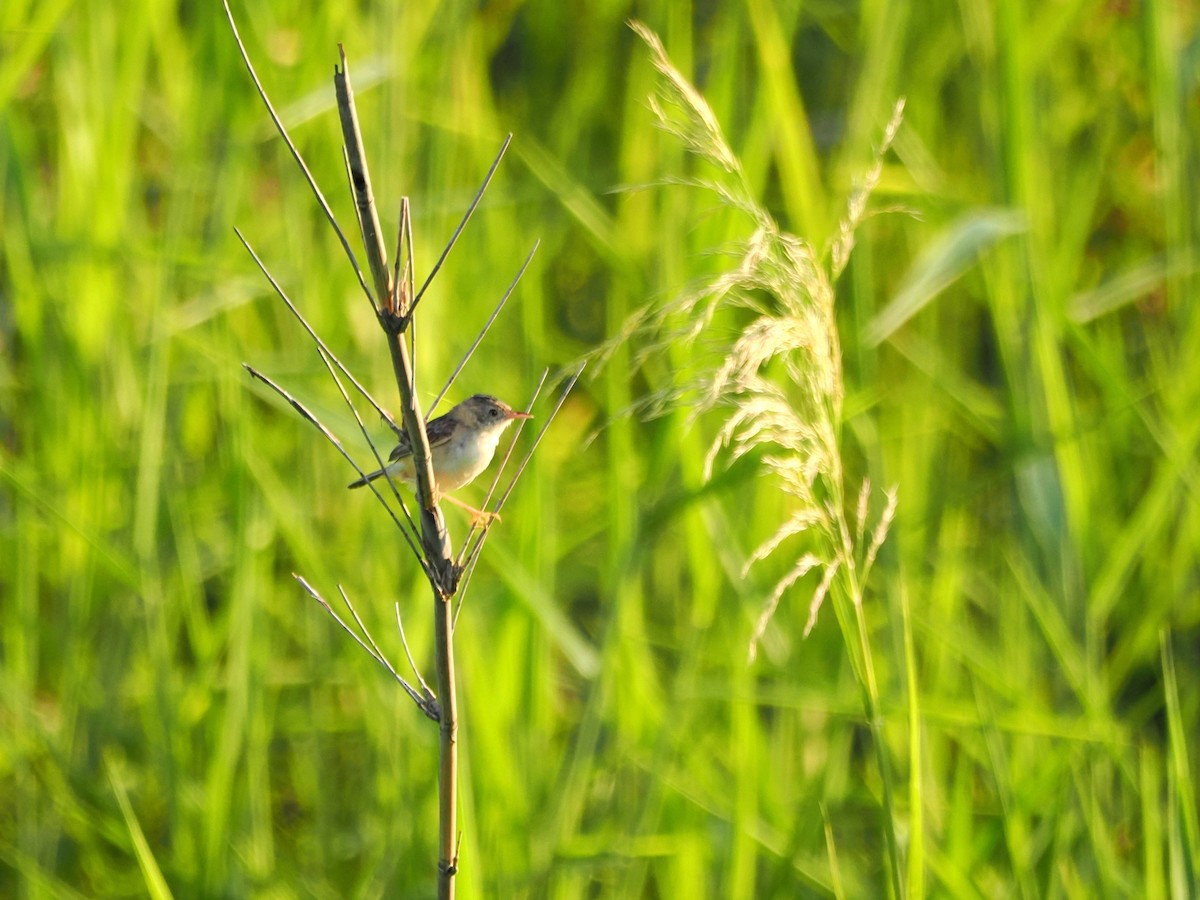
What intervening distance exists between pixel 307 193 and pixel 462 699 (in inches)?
55.2

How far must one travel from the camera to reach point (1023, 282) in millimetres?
2803

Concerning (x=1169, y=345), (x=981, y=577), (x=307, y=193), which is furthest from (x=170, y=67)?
(x=1169, y=345)

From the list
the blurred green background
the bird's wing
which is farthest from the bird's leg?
the bird's wing

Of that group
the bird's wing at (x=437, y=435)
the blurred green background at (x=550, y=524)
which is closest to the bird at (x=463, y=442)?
the bird's wing at (x=437, y=435)

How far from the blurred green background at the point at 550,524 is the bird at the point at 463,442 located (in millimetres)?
106

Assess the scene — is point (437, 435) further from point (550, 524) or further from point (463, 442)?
point (550, 524)

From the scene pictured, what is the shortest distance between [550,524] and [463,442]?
235 millimetres

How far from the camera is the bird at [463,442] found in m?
2.56

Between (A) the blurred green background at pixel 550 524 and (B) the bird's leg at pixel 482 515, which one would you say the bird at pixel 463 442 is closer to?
(A) the blurred green background at pixel 550 524

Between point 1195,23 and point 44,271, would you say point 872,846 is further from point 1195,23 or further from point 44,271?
point 1195,23

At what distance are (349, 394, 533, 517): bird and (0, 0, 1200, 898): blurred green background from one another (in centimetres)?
11

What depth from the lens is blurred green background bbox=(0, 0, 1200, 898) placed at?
2314mm

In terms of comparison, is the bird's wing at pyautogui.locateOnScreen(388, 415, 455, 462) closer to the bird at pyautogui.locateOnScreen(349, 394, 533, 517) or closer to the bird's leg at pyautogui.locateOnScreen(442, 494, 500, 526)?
the bird at pyautogui.locateOnScreen(349, 394, 533, 517)

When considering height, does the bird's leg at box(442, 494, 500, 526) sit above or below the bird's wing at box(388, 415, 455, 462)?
below
